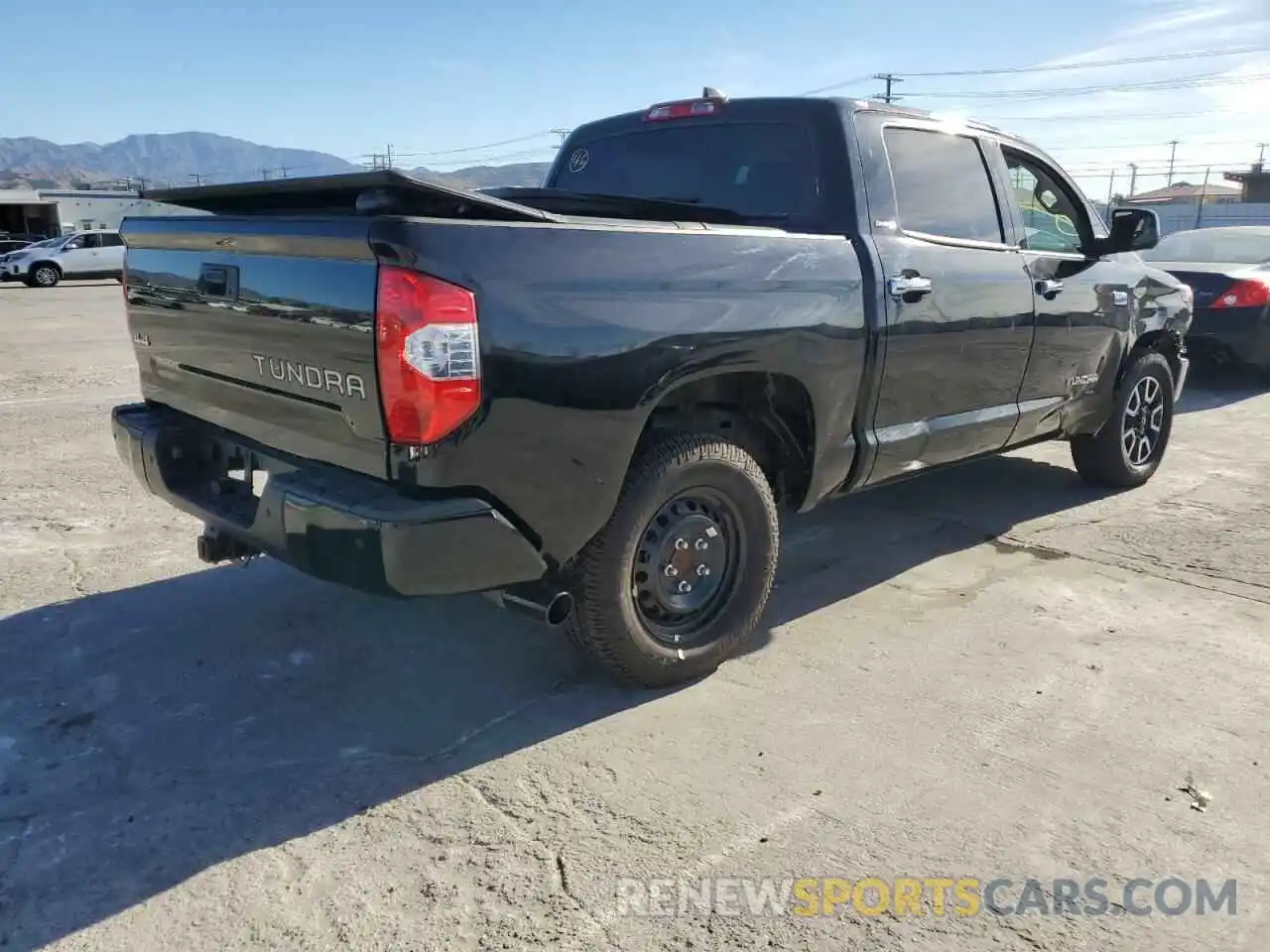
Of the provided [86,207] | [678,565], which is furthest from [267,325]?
[86,207]

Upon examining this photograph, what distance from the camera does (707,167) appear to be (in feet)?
14.3

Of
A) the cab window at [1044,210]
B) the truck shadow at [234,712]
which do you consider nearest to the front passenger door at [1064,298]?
the cab window at [1044,210]

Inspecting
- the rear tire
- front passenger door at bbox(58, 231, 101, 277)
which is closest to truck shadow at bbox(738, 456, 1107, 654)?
the rear tire

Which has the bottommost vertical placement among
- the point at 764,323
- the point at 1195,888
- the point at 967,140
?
the point at 1195,888

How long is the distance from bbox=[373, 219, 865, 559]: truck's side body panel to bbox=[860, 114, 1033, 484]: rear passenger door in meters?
0.56

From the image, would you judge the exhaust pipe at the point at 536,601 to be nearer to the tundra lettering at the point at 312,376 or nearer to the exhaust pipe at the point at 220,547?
the tundra lettering at the point at 312,376

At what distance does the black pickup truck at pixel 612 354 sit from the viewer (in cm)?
268

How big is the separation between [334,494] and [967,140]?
337 cm

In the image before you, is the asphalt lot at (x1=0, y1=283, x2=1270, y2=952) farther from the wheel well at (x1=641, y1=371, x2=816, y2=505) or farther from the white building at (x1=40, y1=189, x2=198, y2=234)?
the white building at (x1=40, y1=189, x2=198, y2=234)

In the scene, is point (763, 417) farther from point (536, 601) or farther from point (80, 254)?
point (80, 254)

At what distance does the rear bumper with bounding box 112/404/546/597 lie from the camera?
2639 mm

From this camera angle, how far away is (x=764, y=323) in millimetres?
3414

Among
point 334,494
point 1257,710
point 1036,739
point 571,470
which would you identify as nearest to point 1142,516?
point 1257,710

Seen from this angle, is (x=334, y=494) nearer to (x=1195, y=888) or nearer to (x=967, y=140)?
(x=1195, y=888)
